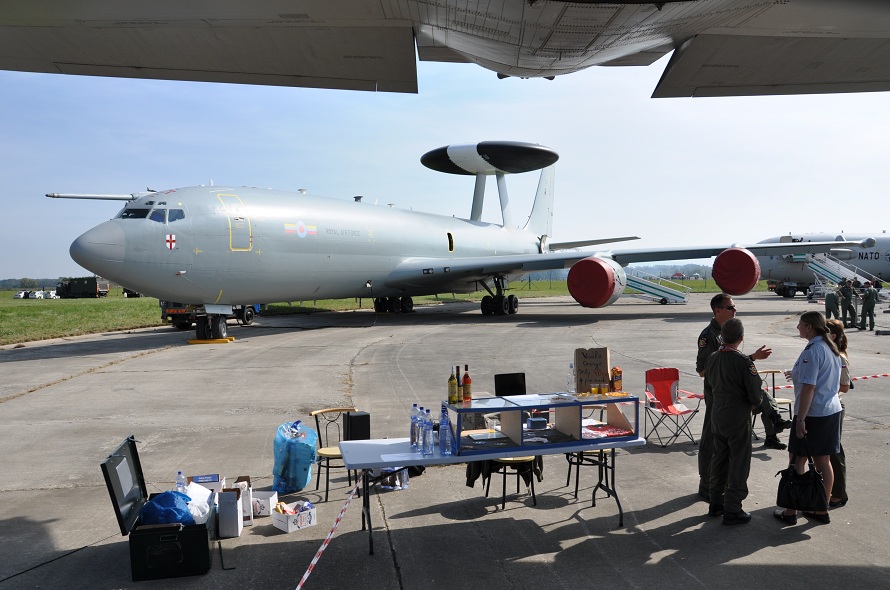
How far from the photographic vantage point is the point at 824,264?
37812 millimetres

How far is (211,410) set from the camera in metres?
8.88

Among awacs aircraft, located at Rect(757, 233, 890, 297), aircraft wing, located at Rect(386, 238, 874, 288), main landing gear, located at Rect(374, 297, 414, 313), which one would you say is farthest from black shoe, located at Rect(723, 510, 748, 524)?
awacs aircraft, located at Rect(757, 233, 890, 297)

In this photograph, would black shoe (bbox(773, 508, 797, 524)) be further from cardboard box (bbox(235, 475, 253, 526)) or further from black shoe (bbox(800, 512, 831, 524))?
cardboard box (bbox(235, 475, 253, 526))

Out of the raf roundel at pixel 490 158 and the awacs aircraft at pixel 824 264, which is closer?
the raf roundel at pixel 490 158

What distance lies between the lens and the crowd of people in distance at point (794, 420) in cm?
484

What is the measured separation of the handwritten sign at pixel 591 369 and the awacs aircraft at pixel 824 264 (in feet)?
122

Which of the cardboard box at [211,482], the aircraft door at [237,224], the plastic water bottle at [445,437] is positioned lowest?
the cardboard box at [211,482]

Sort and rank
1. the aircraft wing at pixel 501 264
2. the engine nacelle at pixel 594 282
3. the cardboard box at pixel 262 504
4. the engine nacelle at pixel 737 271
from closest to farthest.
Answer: the cardboard box at pixel 262 504
the engine nacelle at pixel 737 271
the engine nacelle at pixel 594 282
the aircraft wing at pixel 501 264

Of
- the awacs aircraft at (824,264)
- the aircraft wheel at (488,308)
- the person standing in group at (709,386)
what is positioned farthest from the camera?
the awacs aircraft at (824,264)

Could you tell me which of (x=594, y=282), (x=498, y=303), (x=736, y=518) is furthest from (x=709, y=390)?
(x=498, y=303)

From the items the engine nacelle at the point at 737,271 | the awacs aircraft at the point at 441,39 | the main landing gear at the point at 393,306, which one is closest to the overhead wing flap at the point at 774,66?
the awacs aircraft at the point at 441,39

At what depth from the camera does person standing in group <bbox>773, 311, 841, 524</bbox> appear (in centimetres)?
488

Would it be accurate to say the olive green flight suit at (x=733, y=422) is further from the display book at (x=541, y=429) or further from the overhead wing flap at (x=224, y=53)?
the overhead wing flap at (x=224, y=53)

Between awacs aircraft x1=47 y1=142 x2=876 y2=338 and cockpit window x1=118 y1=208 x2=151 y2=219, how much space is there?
1.0 inches
